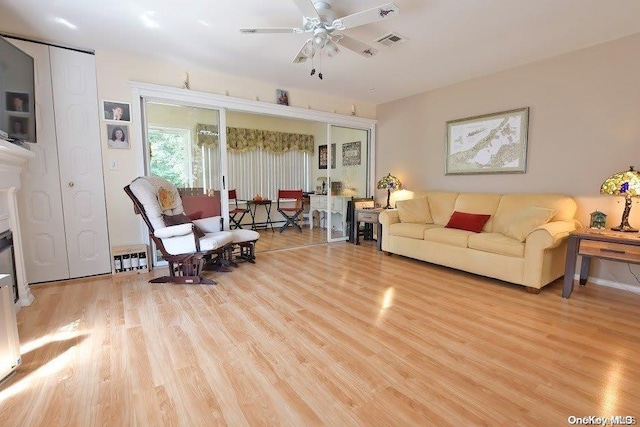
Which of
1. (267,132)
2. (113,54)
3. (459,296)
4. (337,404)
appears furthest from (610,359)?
(267,132)

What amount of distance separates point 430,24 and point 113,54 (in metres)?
3.23

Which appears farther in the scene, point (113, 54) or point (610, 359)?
point (113, 54)

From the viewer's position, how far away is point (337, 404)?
1.39 meters

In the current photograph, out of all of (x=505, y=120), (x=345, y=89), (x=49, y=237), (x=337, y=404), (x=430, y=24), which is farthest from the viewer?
(x=345, y=89)

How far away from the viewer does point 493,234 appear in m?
3.31

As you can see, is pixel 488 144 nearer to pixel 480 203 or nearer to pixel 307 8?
pixel 480 203

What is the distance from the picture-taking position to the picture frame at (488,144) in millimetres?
3557

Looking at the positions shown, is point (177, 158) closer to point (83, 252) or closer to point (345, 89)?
point (83, 252)

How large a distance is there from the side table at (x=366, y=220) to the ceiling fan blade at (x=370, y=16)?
2.80m

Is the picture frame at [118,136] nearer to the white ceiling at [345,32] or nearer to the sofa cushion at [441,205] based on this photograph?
the white ceiling at [345,32]

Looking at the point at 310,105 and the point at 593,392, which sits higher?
the point at 310,105

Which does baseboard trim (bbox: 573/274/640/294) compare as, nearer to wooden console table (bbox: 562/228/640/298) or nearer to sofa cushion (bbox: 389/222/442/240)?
wooden console table (bbox: 562/228/640/298)

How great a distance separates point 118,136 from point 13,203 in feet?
3.82

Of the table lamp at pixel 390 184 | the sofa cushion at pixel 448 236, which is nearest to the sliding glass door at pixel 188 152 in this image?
the table lamp at pixel 390 184
